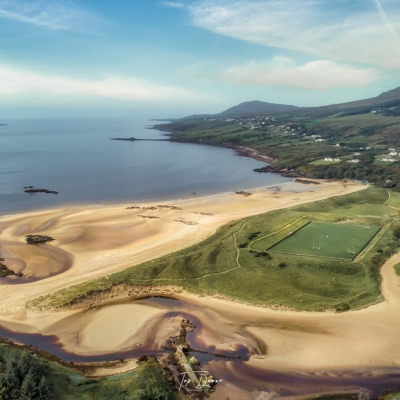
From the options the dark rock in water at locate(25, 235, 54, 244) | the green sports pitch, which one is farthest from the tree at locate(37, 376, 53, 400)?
the dark rock in water at locate(25, 235, 54, 244)

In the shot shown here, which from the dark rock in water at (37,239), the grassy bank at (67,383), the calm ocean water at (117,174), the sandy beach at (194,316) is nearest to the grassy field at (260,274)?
the sandy beach at (194,316)

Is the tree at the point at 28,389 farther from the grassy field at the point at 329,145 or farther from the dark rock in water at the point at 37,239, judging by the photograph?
the grassy field at the point at 329,145

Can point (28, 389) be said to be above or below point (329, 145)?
below

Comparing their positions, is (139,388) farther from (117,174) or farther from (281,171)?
(281,171)

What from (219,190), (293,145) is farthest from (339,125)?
(219,190)

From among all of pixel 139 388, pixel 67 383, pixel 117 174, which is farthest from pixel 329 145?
pixel 67 383

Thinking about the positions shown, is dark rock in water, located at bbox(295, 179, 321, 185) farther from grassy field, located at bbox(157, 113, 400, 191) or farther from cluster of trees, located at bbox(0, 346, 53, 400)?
cluster of trees, located at bbox(0, 346, 53, 400)
